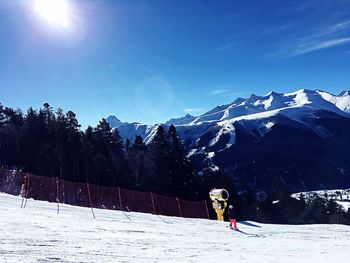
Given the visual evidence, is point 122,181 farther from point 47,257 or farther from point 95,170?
point 47,257

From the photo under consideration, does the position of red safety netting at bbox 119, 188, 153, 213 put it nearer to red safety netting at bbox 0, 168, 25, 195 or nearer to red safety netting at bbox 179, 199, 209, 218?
red safety netting at bbox 179, 199, 209, 218

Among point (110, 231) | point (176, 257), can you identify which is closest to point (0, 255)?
point (176, 257)

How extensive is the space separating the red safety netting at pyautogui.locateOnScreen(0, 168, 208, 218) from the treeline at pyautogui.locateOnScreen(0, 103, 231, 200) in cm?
968

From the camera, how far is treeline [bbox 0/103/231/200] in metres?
61.4

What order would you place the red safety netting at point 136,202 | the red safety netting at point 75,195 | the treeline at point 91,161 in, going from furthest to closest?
the treeline at point 91,161 → the red safety netting at point 136,202 → the red safety netting at point 75,195

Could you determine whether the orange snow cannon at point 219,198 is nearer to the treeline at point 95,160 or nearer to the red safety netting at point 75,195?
the red safety netting at point 75,195

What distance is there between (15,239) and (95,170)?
52.9m

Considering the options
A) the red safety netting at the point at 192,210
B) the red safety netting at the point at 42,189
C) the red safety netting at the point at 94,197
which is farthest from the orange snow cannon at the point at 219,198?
the red safety netting at the point at 42,189

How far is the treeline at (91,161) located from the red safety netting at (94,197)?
9681 millimetres

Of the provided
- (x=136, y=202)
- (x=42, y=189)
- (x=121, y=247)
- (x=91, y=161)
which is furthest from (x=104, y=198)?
(x=121, y=247)

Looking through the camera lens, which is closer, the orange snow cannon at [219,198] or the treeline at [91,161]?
the orange snow cannon at [219,198]

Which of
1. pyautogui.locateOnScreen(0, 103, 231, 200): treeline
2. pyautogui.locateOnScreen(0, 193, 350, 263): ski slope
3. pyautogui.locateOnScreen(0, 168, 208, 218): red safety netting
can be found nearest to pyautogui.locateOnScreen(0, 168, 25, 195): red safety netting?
pyautogui.locateOnScreen(0, 168, 208, 218): red safety netting

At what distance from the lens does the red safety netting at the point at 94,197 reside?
38.6 m

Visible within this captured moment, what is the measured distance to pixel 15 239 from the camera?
33.3ft
